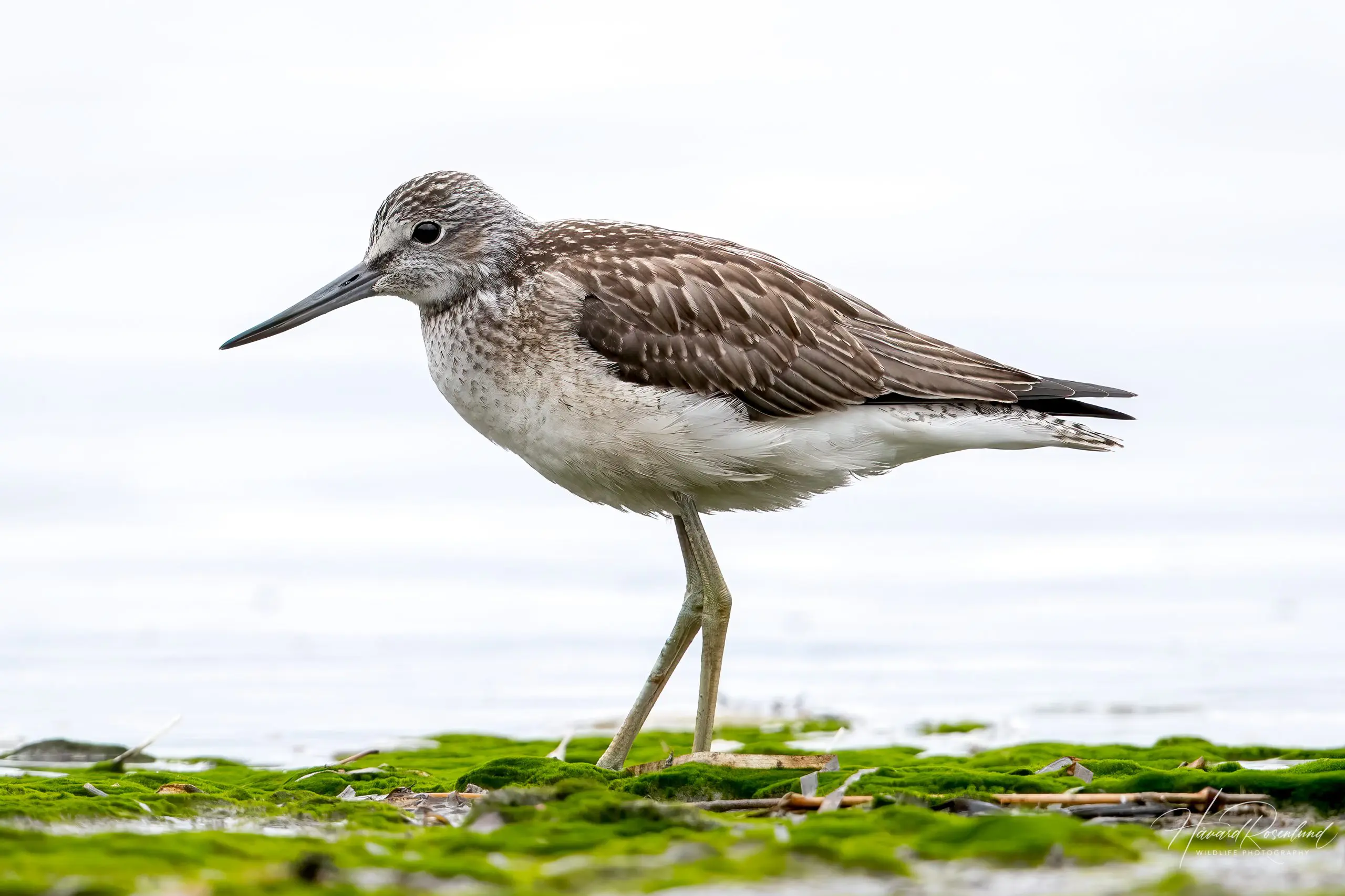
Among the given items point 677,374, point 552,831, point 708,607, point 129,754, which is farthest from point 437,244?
point 552,831

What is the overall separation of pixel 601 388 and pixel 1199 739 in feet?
16.8

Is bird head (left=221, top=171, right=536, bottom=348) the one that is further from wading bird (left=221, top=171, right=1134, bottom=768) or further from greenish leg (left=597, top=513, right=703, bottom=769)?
greenish leg (left=597, top=513, right=703, bottom=769)

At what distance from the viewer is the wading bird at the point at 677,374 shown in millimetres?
8719

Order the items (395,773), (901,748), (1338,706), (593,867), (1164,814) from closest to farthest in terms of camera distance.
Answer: (593,867) → (1164,814) → (395,773) → (901,748) → (1338,706)

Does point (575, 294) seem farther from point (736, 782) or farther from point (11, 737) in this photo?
point (11, 737)

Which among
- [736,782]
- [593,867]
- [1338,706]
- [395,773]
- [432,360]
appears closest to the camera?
[593,867]

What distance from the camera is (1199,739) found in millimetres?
10648

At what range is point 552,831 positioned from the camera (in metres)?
5.52

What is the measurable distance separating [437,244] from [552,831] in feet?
16.4

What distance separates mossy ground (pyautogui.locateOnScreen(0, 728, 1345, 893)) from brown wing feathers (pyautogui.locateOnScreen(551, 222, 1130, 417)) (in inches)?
89.5

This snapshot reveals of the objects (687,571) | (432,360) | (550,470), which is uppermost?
(432,360)

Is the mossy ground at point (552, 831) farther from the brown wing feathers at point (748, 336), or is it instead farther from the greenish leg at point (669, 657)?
the brown wing feathers at point (748, 336)

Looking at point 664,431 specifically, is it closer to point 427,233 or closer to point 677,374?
point 677,374

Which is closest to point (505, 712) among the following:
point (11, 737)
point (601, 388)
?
point (11, 737)
